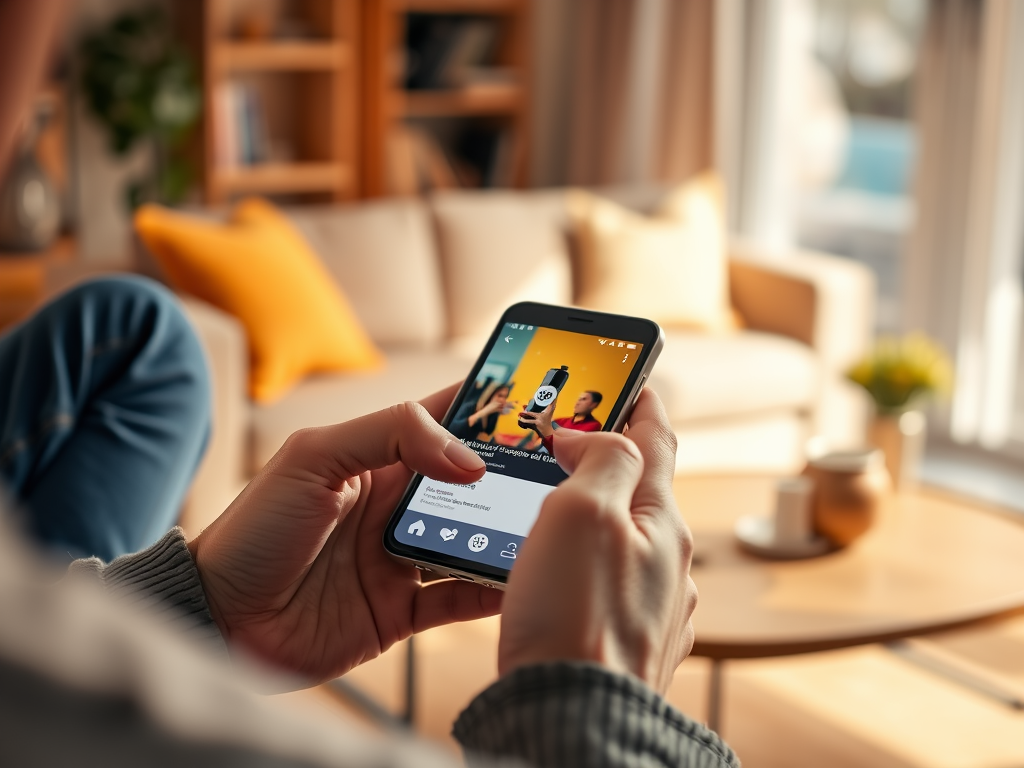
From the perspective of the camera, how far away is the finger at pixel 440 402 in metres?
0.91

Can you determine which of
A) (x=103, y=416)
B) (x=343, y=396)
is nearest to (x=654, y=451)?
(x=103, y=416)

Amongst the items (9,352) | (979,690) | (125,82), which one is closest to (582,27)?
(125,82)

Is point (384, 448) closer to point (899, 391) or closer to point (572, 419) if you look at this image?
point (572, 419)

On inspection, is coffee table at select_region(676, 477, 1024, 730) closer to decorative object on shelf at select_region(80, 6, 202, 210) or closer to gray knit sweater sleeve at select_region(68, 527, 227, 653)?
gray knit sweater sleeve at select_region(68, 527, 227, 653)

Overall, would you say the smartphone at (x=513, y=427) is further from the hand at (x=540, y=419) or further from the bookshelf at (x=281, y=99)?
the bookshelf at (x=281, y=99)

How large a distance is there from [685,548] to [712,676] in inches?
52.0

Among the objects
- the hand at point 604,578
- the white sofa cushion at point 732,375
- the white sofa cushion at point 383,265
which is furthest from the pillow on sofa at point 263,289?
the hand at point 604,578

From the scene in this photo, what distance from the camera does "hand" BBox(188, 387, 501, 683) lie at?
0.76m

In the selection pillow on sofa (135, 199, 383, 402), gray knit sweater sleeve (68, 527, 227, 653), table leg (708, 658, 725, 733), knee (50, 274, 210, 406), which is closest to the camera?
gray knit sweater sleeve (68, 527, 227, 653)

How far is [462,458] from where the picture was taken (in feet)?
2.47

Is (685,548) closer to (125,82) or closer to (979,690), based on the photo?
(979,690)

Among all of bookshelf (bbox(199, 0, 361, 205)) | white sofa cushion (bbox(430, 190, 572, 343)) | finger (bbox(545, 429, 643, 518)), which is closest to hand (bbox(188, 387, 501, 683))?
finger (bbox(545, 429, 643, 518))

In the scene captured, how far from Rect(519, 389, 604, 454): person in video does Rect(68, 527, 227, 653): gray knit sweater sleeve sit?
0.27m

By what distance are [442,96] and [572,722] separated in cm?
421
